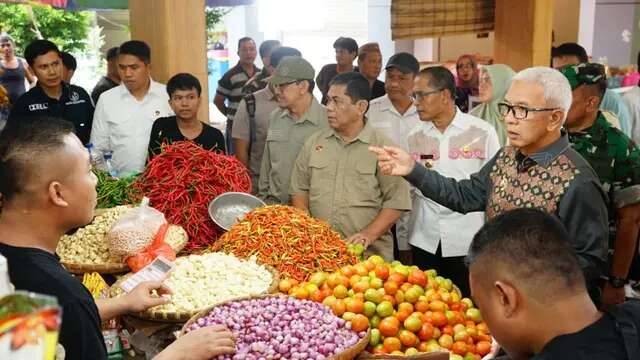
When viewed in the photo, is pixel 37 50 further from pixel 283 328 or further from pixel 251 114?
pixel 283 328

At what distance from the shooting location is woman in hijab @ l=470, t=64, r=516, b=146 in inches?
194

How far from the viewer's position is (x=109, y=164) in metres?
4.86

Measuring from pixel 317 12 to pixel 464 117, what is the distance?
1024cm

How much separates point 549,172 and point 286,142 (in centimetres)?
229

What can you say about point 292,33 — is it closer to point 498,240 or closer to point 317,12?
point 317,12

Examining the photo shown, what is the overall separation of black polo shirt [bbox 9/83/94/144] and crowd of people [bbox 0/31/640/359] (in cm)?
1

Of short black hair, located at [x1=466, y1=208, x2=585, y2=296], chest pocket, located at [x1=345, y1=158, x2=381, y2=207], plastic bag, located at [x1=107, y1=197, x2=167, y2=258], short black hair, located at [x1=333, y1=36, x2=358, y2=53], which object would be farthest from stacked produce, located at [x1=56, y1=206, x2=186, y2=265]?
short black hair, located at [x1=333, y1=36, x2=358, y2=53]

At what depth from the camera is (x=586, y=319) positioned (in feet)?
5.17

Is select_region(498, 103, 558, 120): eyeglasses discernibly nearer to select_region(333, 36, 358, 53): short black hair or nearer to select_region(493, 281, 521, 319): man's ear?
select_region(493, 281, 521, 319): man's ear

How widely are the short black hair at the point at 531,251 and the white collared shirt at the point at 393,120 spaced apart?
358cm

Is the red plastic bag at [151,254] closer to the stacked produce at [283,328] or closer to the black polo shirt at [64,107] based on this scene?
the stacked produce at [283,328]

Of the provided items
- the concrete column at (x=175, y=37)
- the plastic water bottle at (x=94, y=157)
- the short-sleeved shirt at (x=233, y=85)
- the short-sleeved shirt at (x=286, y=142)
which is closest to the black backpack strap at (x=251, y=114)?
the concrete column at (x=175, y=37)

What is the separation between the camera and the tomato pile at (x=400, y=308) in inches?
107

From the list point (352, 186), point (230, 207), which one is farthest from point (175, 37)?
point (352, 186)
